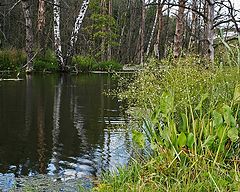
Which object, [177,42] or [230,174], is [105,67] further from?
[230,174]

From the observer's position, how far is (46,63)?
2047 centimetres

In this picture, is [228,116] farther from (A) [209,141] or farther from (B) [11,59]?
(B) [11,59]

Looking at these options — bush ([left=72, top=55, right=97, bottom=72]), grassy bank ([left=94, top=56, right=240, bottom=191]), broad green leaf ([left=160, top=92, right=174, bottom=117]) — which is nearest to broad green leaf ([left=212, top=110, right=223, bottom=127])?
grassy bank ([left=94, top=56, right=240, bottom=191])

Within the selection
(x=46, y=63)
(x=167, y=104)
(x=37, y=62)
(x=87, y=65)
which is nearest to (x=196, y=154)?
(x=167, y=104)

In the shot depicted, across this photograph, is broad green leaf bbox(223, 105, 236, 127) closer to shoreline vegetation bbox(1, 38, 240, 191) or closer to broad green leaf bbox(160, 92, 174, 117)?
shoreline vegetation bbox(1, 38, 240, 191)

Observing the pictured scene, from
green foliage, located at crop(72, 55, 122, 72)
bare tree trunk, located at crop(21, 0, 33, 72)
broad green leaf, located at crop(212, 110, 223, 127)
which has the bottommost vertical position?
broad green leaf, located at crop(212, 110, 223, 127)

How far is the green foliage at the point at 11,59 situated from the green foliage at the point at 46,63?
644 mm

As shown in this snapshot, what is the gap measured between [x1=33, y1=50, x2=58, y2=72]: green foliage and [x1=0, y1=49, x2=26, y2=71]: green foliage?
2.11 feet

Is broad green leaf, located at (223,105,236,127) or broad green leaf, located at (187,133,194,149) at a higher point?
broad green leaf, located at (223,105,236,127)

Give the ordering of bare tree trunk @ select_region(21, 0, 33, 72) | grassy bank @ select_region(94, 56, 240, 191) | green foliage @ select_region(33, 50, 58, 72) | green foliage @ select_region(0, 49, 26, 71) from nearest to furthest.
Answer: grassy bank @ select_region(94, 56, 240, 191) → bare tree trunk @ select_region(21, 0, 33, 72) → green foliage @ select_region(0, 49, 26, 71) → green foliage @ select_region(33, 50, 58, 72)

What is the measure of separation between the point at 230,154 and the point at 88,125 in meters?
4.16

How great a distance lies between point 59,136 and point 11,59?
13744 millimetres

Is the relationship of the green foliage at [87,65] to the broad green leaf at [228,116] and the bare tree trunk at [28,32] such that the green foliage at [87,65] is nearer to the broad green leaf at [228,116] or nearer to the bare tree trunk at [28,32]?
the bare tree trunk at [28,32]

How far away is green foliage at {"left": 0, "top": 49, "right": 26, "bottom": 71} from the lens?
19452 mm
